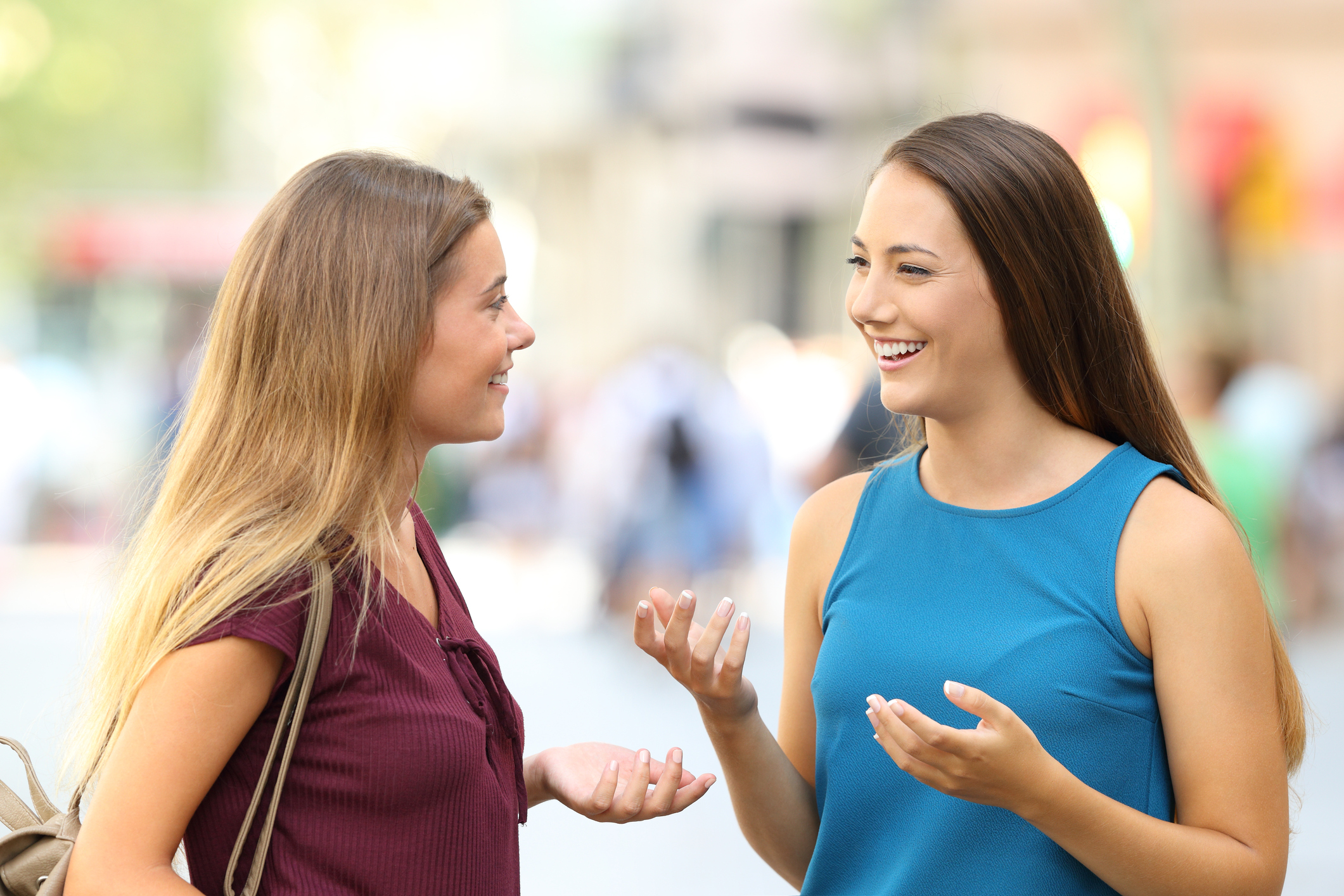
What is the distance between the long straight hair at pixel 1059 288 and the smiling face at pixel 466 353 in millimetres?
665

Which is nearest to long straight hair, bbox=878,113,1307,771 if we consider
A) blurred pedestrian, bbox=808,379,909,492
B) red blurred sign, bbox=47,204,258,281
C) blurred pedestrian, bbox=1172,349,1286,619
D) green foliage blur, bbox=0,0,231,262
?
blurred pedestrian, bbox=1172,349,1286,619

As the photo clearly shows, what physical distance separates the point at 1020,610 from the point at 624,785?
2.19 feet

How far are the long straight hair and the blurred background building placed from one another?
58 centimetres

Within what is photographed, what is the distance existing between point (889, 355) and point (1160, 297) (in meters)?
11.1

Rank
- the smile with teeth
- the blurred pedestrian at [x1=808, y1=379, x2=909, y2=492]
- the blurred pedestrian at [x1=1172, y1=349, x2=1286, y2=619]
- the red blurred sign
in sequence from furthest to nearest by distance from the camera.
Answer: the red blurred sign < the blurred pedestrian at [x1=808, y1=379, x2=909, y2=492] < the blurred pedestrian at [x1=1172, y1=349, x2=1286, y2=619] < the smile with teeth

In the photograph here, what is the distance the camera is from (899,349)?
2084mm

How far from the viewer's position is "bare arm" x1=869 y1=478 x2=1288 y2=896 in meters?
1.80

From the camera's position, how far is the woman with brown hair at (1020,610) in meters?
1.85

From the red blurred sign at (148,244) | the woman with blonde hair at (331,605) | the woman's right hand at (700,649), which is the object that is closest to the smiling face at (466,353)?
the woman with blonde hair at (331,605)

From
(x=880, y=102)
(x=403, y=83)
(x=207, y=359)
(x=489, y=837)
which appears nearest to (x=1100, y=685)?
(x=489, y=837)

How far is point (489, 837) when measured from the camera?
1877mm

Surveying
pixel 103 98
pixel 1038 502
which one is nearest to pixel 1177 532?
pixel 1038 502

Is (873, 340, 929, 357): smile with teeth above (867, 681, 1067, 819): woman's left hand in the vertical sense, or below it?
above

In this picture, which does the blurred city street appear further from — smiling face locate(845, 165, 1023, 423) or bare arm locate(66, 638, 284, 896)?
smiling face locate(845, 165, 1023, 423)
